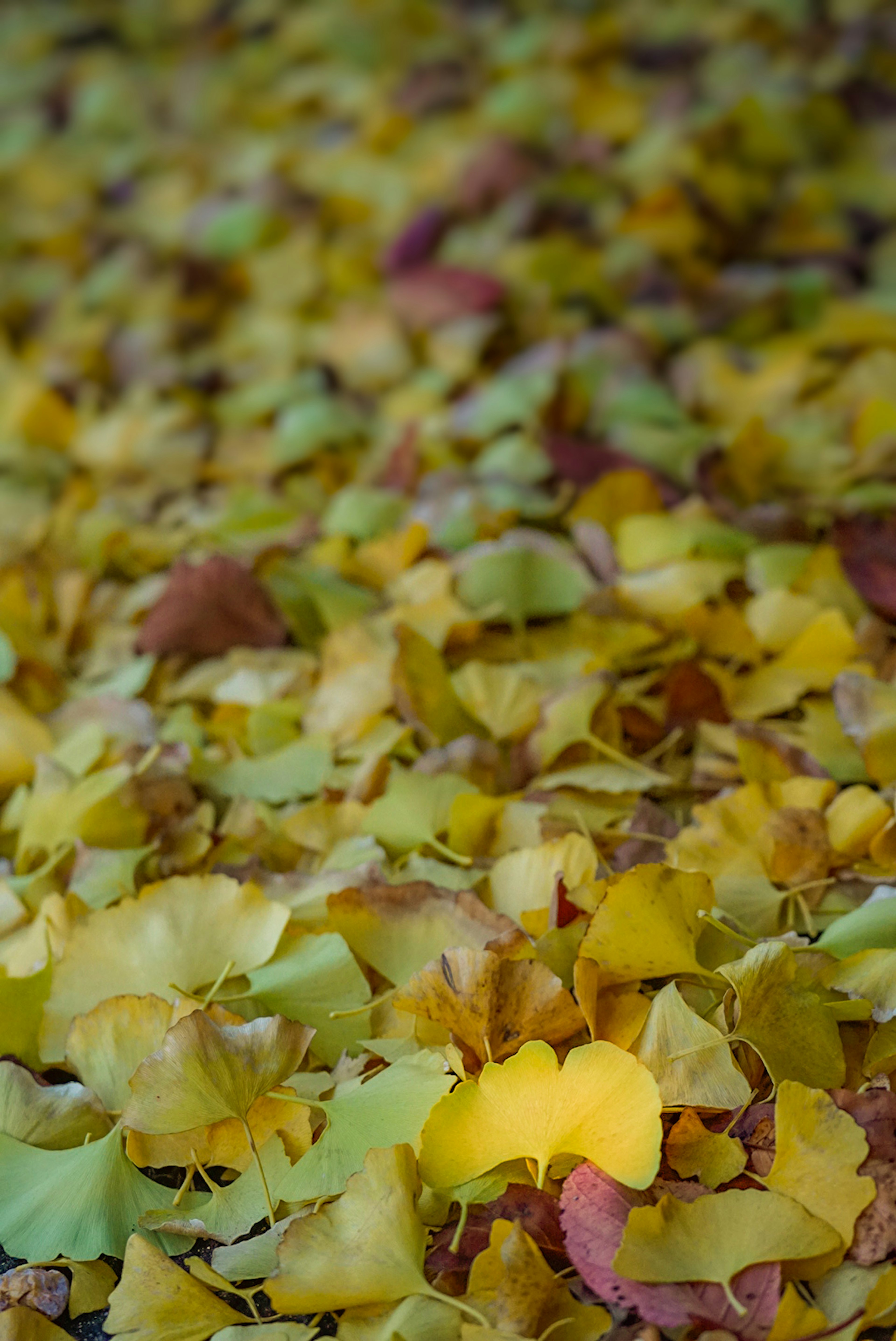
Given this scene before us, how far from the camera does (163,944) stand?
0.41m

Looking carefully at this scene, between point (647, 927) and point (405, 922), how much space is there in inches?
3.5

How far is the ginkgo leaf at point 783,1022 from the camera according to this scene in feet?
1.12

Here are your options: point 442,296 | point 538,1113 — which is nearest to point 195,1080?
point 538,1113

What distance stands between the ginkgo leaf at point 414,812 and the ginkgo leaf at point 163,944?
0.06m

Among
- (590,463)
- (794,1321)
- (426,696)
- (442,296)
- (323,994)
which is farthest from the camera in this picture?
(442,296)

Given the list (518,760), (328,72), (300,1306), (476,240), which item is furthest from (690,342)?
(300,1306)

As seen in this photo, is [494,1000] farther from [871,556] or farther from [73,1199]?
[871,556]

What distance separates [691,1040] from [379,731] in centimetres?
21

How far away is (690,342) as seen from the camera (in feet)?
2.75

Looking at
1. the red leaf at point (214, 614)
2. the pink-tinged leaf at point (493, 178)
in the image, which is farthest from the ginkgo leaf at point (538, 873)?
the pink-tinged leaf at point (493, 178)

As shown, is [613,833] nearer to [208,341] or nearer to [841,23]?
[208,341]

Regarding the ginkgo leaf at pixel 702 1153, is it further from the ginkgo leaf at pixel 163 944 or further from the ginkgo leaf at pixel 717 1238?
the ginkgo leaf at pixel 163 944

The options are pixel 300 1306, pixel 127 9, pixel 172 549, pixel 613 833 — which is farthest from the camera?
pixel 127 9

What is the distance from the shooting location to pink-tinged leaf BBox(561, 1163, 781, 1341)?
0.29 m
